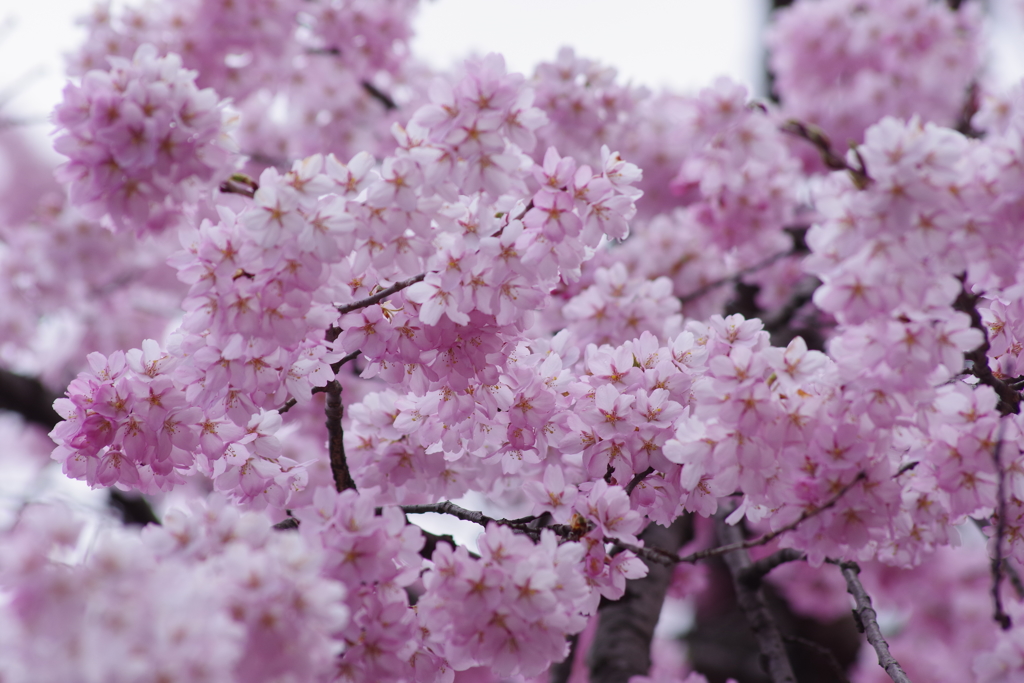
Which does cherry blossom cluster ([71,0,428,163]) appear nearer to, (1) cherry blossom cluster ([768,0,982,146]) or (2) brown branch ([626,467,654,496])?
(1) cherry blossom cluster ([768,0,982,146])

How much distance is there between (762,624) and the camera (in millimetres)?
2314

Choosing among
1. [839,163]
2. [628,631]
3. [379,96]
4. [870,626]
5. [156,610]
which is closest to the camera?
[156,610]

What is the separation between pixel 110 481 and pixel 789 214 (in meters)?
3.01

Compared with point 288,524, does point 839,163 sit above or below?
above

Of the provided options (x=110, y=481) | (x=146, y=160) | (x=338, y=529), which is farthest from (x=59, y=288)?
(x=338, y=529)

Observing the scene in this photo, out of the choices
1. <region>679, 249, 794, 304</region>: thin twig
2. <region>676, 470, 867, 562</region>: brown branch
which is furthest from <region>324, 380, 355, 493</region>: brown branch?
<region>679, 249, 794, 304</region>: thin twig

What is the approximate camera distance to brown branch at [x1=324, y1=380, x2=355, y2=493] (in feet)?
5.61

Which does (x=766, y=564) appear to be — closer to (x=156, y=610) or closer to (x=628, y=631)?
(x=628, y=631)

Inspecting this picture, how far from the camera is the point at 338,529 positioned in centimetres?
134

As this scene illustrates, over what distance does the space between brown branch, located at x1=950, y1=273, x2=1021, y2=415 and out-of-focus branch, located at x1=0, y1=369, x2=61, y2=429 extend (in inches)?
154

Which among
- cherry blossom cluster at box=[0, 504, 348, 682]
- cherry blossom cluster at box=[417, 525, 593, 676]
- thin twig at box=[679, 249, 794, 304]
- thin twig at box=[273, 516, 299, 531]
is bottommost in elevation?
cherry blossom cluster at box=[0, 504, 348, 682]

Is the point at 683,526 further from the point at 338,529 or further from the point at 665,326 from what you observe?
the point at 338,529

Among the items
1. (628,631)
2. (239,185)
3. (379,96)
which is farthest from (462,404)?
(379,96)

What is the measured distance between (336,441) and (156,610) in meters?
0.70
